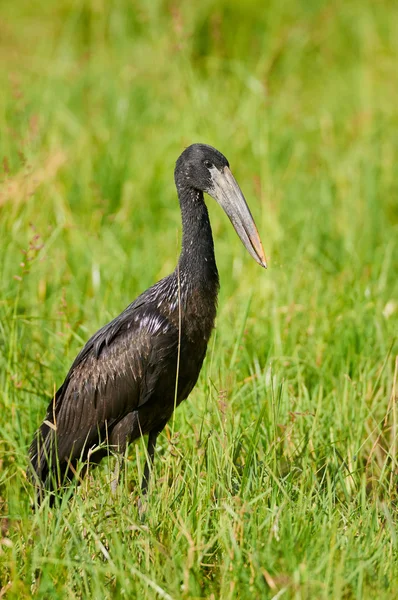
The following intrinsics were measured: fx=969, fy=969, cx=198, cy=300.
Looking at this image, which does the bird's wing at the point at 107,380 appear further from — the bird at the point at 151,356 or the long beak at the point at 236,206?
the long beak at the point at 236,206

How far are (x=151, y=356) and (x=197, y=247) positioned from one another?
514 millimetres

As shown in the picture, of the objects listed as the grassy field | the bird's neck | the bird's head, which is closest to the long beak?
the bird's head

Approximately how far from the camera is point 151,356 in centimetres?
407

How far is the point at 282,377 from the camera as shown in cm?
457

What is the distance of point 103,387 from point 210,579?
1.20 metres

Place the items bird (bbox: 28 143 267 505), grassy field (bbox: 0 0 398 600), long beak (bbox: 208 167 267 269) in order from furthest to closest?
long beak (bbox: 208 167 267 269)
bird (bbox: 28 143 267 505)
grassy field (bbox: 0 0 398 600)

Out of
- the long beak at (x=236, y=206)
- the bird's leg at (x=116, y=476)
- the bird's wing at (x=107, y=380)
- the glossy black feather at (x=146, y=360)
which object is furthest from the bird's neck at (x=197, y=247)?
the bird's leg at (x=116, y=476)

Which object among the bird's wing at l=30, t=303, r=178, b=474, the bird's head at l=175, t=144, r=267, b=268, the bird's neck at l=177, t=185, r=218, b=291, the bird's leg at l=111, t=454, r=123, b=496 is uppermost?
the bird's head at l=175, t=144, r=267, b=268

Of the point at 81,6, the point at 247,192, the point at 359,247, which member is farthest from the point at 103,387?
the point at 81,6

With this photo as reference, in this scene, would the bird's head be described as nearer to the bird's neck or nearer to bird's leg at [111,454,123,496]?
the bird's neck

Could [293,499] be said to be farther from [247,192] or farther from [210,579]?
[247,192]

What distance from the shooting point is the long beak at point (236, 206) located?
4.24m

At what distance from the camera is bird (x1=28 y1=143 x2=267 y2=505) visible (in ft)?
13.4

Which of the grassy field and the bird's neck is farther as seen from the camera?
the bird's neck
